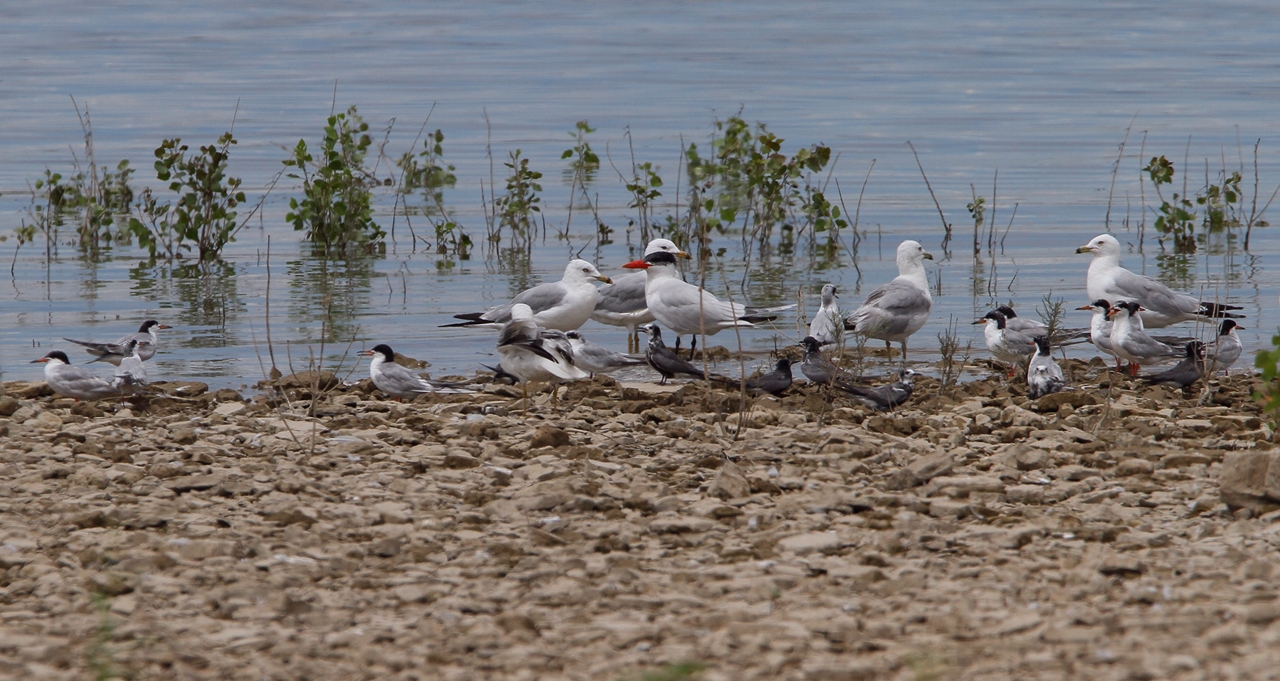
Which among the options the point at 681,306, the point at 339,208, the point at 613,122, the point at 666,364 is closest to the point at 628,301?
the point at 681,306

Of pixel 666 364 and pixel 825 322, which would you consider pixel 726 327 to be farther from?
pixel 666 364

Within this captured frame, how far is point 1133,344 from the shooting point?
10.3 metres

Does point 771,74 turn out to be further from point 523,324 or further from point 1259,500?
point 1259,500

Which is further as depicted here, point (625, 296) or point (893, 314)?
point (625, 296)

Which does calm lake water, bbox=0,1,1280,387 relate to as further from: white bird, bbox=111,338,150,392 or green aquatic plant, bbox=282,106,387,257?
white bird, bbox=111,338,150,392

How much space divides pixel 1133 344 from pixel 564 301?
4.45m

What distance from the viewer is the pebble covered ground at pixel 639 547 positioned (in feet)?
14.5

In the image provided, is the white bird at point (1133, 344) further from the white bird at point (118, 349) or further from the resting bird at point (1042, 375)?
the white bird at point (118, 349)

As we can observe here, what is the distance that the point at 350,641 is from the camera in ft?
15.1

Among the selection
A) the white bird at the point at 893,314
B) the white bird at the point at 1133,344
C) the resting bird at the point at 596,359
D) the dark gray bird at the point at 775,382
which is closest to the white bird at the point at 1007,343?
the white bird at the point at 1133,344

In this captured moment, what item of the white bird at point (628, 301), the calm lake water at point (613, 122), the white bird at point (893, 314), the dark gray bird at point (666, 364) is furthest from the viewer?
the calm lake water at point (613, 122)

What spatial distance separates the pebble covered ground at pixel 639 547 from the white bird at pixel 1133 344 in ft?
6.90

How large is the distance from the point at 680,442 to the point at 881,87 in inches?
1127

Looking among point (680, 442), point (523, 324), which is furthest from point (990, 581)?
point (523, 324)
